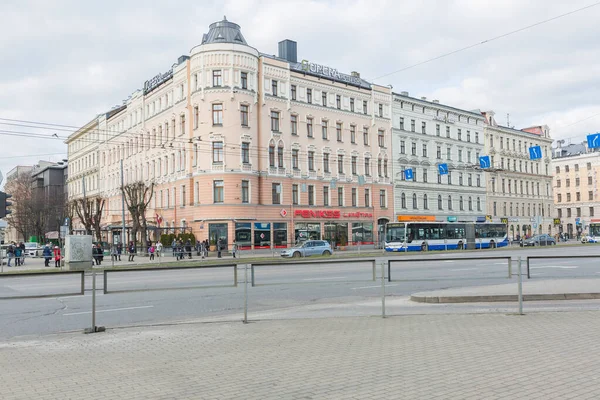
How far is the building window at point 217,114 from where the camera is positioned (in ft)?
163

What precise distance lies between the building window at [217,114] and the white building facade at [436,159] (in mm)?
23966

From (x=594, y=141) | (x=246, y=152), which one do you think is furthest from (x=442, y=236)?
(x=594, y=141)

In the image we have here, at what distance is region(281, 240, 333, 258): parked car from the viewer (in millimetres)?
40000

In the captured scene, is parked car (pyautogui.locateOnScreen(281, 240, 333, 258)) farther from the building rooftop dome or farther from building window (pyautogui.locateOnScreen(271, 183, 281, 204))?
the building rooftop dome

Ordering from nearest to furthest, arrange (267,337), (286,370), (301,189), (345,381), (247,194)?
(345,381) < (286,370) < (267,337) < (247,194) < (301,189)

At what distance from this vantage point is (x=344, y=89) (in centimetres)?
6016

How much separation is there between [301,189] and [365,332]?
46.6m

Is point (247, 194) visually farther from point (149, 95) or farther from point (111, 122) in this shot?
point (111, 122)

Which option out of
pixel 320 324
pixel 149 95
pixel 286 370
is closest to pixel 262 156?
pixel 149 95

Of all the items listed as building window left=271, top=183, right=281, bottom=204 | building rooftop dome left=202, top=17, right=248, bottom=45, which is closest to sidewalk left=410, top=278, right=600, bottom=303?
building window left=271, top=183, right=281, bottom=204

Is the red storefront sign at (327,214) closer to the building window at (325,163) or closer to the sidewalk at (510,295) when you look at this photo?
the building window at (325,163)

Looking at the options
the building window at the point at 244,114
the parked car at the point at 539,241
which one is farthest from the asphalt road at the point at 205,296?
the parked car at the point at 539,241

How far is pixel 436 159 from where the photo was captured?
7006 cm

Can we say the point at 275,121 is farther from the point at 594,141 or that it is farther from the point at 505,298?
the point at 505,298
